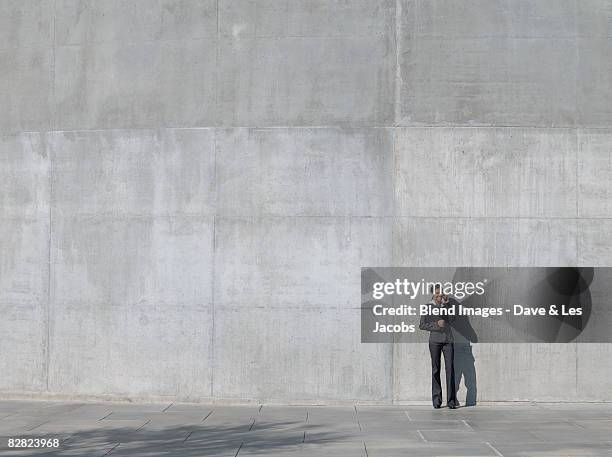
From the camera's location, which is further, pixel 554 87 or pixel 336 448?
pixel 554 87

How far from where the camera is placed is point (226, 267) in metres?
15.8

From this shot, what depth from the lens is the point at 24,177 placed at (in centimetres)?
1656

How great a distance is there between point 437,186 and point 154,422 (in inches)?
246

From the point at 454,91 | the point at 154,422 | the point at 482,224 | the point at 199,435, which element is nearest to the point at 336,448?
the point at 199,435

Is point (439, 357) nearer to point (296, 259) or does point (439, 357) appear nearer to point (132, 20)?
A: point (296, 259)

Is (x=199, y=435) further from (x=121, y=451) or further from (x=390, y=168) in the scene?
(x=390, y=168)

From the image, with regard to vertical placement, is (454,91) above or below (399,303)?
above

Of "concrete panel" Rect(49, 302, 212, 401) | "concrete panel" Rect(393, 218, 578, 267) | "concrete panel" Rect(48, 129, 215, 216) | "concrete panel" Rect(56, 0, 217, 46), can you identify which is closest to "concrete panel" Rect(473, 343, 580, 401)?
"concrete panel" Rect(393, 218, 578, 267)

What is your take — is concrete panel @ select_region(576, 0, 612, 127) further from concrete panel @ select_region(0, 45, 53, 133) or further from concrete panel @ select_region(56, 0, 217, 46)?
concrete panel @ select_region(0, 45, 53, 133)

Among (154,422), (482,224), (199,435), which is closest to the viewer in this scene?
(199,435)

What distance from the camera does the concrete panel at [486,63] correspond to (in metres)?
15.7

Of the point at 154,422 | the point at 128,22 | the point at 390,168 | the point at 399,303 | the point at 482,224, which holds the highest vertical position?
the point at 128,22

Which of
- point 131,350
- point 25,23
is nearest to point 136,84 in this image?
point 25,23

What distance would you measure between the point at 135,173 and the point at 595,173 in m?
8.15
